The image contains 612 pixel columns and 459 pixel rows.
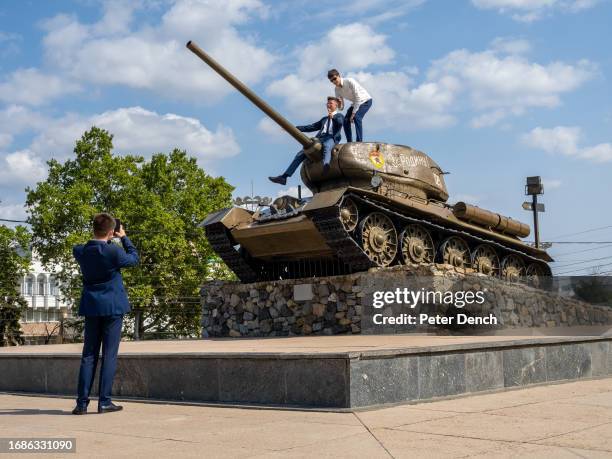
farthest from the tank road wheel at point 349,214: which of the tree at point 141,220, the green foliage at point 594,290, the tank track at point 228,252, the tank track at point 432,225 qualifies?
the tree at point 141,220

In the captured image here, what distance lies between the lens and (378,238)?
15602mm

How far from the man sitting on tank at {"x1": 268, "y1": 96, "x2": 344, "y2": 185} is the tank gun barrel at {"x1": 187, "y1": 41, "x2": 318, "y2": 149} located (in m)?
0.29

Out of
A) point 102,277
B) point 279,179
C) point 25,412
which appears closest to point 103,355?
point 102,277

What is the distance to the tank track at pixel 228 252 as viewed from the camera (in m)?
16.8

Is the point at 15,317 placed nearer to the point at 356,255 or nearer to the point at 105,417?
the point at 356,255

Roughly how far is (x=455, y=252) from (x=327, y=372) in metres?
11.1

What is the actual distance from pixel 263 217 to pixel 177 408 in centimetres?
908

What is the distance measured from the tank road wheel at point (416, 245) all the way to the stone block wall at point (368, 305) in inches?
37.5

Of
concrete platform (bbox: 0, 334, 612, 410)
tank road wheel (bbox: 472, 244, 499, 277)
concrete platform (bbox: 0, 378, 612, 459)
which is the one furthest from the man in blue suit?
tank road wheel (bbox: 472, 244, 499, 277)

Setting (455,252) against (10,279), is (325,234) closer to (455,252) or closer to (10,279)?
(455,252)

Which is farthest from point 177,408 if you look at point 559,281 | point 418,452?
point 559,281

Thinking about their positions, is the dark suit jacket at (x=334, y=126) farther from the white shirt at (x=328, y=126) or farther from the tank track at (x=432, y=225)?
the tank track at (x=432, y=225)

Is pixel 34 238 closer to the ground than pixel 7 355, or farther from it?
farther from it

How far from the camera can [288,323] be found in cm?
1598
